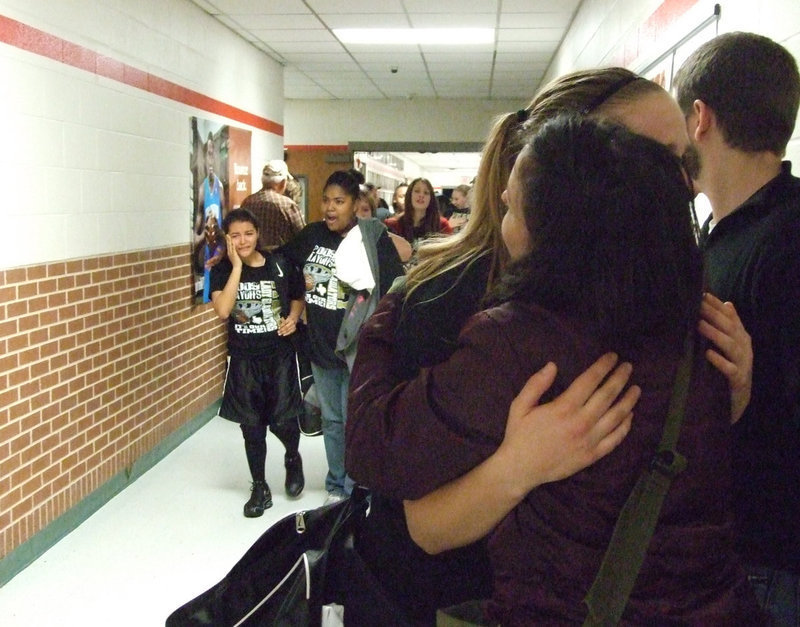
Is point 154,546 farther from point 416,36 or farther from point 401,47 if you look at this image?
point 401,47

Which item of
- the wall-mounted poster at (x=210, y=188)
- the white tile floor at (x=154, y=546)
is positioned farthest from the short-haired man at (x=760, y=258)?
the wall-mounted poster at (x=210, y=188)

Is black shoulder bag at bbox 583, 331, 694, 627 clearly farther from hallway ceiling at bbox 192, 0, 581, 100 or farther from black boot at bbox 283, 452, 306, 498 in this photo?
hallway ceiling at bbox 192, 0, 581, 100

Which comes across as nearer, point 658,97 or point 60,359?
point 658,97

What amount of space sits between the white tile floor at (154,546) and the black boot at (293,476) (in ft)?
0.17

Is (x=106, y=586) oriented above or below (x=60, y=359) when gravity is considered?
below

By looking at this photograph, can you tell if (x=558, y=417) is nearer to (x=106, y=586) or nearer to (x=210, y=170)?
(x=106, y=586)

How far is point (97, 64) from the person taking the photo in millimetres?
3781

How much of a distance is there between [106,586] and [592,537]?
2.80 m

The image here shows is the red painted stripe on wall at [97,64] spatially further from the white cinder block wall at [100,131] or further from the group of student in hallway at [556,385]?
the group of student in hallway at [556,385]

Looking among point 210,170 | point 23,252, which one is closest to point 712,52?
point 23,252

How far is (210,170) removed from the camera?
5.45 m

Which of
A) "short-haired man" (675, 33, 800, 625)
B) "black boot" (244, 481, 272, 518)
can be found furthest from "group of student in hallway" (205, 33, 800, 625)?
"black boot" (244, 481, 272, 518)

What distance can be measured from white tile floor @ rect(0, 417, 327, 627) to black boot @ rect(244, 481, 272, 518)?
4 cm

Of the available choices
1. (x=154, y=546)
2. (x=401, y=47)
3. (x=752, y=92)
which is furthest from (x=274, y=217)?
(x=752, y=92)
